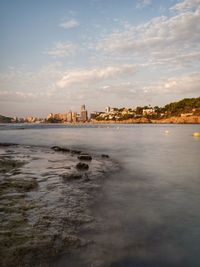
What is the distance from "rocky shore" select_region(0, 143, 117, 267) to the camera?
6.61 metres

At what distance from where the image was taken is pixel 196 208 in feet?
33.7

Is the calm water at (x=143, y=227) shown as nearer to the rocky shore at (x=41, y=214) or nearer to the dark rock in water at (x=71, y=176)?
the rocky shore at (x=41, y=214)

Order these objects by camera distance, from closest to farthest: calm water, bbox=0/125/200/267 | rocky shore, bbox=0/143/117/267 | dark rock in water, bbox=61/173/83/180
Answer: calm water, bbox=0/125/200/267
rocky shore, bbox=0/143/117/267
dark rock in water, bbox=61/173/83/180

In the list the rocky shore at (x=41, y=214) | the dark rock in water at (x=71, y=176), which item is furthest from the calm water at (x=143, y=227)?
the dark rock in water at (x=71, y=176)

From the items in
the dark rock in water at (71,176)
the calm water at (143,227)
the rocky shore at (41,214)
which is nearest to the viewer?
the calm water at (143,227)

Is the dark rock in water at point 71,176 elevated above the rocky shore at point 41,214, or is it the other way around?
the rocky shore at point 41,214

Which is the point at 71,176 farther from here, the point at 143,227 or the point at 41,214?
the point at 143,227

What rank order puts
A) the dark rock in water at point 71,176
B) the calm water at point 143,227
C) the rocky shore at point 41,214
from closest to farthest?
the calm water at point 143,227
the rocky shore at point 41,214
the dark rock in water at point 71,176

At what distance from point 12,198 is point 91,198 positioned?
11.5 feet

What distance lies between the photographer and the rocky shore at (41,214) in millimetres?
6609

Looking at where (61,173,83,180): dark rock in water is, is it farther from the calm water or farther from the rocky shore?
the calm water

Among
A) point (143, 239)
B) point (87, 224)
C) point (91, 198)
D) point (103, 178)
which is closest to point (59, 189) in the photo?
point (91, 198)

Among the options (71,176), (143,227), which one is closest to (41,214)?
(143,227)

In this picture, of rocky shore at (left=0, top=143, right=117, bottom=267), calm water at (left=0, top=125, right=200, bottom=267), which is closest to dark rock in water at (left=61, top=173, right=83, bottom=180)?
rocky shore at (left=0, top=143, right=117, bottom=267)
